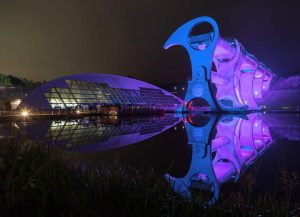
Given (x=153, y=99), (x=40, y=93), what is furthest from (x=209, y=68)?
(x=40, y=93)

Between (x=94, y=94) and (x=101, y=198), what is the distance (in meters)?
44.0

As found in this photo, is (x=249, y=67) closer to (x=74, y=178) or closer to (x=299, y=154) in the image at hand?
(x=299, y=154)

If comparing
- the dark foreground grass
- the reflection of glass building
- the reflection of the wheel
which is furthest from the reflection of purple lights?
the reflection of glass building

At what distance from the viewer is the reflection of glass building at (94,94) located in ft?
128

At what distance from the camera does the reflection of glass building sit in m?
38.9

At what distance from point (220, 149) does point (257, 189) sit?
18.4 feet

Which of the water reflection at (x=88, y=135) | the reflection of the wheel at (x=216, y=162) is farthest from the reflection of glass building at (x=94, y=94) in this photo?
the reflection of the wheel at (x=216, y=162)

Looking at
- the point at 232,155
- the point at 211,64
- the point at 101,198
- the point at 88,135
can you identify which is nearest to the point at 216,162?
the point at 232,155

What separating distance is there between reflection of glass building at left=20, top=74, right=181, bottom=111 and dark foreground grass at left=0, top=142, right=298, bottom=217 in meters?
34.8

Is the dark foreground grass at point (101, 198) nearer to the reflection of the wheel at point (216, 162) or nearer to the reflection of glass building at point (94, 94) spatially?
the reflection of the wheel at point (216, 162)

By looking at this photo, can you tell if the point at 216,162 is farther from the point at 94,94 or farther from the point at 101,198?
the point at 94,94

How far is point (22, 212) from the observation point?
13.0ft

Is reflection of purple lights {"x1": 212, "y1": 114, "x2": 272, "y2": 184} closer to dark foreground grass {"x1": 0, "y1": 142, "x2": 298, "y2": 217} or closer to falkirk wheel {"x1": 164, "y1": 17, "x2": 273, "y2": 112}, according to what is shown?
dark foreground grass {"x1": 0, "y1": 142, "x2": 298, "y2": 217}

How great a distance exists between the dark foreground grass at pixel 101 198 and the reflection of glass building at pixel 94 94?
114 ft
